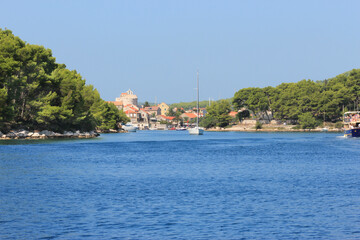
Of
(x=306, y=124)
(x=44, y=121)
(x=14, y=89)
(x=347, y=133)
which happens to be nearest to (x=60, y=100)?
(x=44, y=121)

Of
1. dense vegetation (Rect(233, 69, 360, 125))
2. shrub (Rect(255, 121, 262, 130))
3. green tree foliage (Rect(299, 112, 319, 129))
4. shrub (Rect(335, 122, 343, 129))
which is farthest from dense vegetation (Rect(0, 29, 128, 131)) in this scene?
shrub (Rect(335, 122, 343, 129))

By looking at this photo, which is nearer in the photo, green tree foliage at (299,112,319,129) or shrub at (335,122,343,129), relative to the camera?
green tree foliage at (299,112,319,129)

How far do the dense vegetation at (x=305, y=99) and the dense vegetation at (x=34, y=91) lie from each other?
92.4 m

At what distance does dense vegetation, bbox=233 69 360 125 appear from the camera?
167 metres

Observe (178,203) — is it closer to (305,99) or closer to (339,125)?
(305,99)

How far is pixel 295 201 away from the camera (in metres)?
24.6

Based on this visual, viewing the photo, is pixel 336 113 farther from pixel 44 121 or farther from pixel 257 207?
pixel 257 207

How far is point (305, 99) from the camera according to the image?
172 meters

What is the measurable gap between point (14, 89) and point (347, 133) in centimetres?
7271

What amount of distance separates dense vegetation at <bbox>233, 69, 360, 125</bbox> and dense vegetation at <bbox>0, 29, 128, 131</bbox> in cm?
9236

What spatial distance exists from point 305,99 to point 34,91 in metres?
108

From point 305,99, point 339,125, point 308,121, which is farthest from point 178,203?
point 339,125

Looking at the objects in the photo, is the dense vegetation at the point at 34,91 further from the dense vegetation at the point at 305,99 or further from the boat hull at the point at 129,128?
the dense vegetation at the point at 305,99

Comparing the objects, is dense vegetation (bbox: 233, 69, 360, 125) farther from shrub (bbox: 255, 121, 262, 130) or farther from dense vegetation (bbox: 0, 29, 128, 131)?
dense vegetation (bbox: 0, 29, 128, 131)
